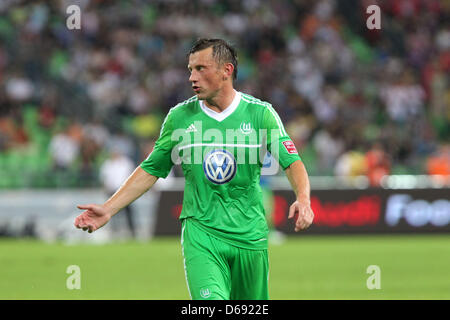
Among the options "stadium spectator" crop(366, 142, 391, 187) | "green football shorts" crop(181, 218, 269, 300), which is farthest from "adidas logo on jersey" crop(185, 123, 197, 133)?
"stadium spectator" crop(366, 142, 391, 187)

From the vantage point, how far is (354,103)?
2741cm

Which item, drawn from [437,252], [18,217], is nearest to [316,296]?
[437,252]

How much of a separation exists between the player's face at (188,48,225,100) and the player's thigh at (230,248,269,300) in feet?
3.90

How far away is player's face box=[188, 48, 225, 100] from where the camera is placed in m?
6.80

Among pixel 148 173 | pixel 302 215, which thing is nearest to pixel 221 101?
pixel 148 173

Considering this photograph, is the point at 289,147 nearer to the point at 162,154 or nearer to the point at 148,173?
the point at 162,154

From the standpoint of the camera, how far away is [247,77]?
27.2m

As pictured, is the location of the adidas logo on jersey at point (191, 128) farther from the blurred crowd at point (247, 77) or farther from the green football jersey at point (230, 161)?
the blurred crowd at point (247, 77)

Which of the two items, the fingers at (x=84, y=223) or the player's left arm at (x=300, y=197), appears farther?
the fingers at (x=84, y=223)

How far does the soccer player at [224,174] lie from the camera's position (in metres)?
6.79

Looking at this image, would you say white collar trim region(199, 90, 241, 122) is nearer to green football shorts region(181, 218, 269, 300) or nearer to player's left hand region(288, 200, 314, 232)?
green football shorts region(181, 218, 269, 300)

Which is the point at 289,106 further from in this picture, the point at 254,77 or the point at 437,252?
the point at 437,252

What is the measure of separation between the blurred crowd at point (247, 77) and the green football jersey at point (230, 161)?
16.0 metres

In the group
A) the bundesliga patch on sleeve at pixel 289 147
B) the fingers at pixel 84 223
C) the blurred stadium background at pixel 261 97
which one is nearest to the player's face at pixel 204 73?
the bundesliga patch on sleeve at pixel 289 147
